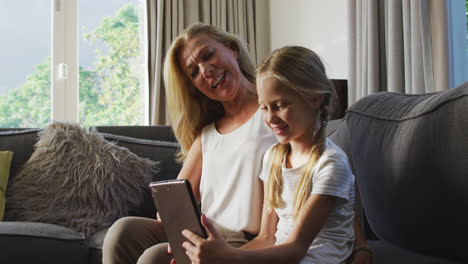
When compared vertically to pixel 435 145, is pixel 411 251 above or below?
below

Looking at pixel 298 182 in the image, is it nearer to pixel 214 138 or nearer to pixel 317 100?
pixel 317 100

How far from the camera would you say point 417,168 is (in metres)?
0.89

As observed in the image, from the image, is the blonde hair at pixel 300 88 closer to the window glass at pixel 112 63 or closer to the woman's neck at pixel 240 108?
the woman's neck at pixel 240 108

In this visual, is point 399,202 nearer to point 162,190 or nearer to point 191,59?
point 162,190

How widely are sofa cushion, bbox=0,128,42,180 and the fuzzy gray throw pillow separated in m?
0.07

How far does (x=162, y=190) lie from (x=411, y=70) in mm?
1633

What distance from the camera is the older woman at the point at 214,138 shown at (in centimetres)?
125

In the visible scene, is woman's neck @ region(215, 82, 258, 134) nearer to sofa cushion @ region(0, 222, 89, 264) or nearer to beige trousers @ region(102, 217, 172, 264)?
beige trousers @ region(102, 217, 172, 264)

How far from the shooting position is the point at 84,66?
11.9ft

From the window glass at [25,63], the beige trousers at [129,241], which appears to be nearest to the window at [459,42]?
the beige trousers at [129,241]

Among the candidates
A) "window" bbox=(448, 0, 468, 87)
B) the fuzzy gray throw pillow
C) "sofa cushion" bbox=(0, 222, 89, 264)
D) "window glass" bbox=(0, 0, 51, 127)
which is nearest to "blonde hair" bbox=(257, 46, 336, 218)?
"sofa cushion" bbox=(0, 222, 89, 264)

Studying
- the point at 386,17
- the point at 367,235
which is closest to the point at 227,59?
the point at 367,235

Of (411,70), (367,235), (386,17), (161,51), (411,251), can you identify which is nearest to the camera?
(411,251)

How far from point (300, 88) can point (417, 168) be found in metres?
0.30
